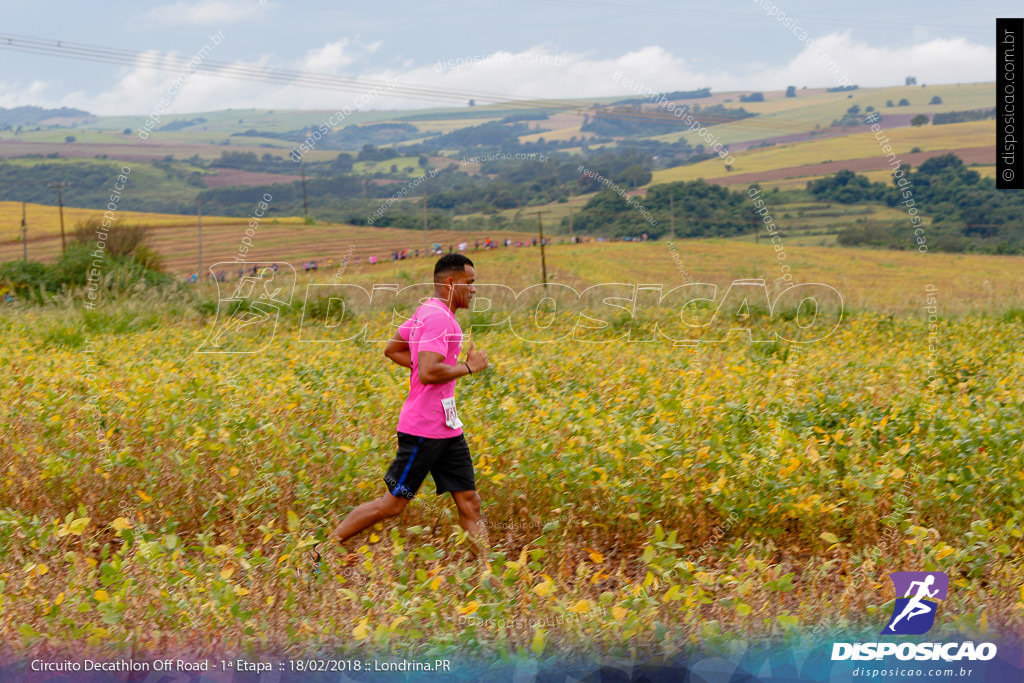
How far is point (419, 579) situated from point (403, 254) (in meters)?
18.0

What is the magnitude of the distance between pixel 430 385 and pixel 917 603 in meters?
2.33

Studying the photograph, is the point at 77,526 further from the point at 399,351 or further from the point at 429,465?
the point at 399,351

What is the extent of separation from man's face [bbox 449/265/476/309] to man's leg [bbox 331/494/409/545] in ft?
3.39

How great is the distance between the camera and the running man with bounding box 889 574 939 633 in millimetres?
3258

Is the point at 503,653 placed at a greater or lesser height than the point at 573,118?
lesser

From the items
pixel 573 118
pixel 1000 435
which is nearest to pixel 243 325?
pixel 1000 435

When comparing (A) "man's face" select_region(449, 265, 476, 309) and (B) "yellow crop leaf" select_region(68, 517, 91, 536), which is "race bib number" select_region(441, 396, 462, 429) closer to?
(A) "man's face" select_region(449, 265, 476, 309)

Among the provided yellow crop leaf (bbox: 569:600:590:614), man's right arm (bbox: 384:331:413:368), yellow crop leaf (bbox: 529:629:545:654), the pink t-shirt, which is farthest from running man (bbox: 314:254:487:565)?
yellow crop leaf (bbox: 529:629:545:654)

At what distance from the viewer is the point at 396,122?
145 ft

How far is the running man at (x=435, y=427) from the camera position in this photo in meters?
4.25

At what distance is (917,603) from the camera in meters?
3.30

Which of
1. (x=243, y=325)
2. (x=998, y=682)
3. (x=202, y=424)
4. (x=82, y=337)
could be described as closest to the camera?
(x=998, y=682)

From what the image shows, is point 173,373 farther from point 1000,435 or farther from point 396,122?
point 396,122

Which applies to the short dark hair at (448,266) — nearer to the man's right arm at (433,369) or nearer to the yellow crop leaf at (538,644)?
the man's right arm at (433,369)
